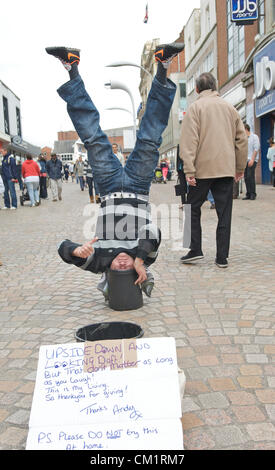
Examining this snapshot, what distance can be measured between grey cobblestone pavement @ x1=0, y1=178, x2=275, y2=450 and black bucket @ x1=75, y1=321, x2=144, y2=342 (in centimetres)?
39

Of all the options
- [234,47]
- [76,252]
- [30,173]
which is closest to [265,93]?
[234,47]

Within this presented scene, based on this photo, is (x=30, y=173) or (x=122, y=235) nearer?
(x=122, y=235)

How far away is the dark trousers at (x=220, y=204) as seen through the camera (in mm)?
5273

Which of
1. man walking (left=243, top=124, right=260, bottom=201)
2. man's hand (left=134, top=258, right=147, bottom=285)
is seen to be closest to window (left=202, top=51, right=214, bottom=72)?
Result: man walking (left=243, top=124, right=260, bottom=201)

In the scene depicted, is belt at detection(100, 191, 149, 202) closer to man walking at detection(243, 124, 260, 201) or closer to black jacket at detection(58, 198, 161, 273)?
black jacket at detection(58, 198, 161, 273)

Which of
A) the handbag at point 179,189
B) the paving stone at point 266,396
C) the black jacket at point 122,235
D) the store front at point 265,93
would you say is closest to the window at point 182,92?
the store front at point 265,93

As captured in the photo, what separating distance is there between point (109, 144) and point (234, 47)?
21.2m

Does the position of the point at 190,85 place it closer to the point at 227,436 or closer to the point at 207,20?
the point at 207,20

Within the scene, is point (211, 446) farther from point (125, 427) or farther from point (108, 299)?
point (108, 299)

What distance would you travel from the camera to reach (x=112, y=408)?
1.91 metres

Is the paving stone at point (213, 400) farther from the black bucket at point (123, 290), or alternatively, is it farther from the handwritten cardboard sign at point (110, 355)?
the black bucket at point (123, 290)

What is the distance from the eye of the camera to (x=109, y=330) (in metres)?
2.79

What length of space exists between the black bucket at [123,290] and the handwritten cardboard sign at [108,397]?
1616mm

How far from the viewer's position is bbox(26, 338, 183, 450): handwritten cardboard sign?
184 cm
